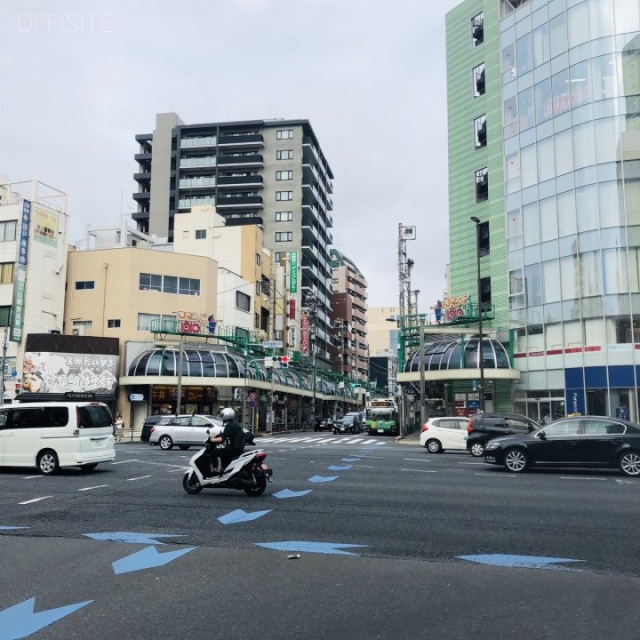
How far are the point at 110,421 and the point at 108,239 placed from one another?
180 feet

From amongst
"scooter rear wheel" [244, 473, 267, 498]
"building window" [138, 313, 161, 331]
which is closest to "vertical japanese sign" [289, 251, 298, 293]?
"building window" [138, 313, 161, 331]

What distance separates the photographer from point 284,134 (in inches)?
3836

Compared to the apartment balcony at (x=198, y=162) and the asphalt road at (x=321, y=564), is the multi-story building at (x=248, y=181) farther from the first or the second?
the asphalt road at (x=321, y=564)

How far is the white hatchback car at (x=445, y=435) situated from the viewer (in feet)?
88.4

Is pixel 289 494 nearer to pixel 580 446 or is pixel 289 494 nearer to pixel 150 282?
pixel 580 446

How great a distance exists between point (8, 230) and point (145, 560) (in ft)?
153

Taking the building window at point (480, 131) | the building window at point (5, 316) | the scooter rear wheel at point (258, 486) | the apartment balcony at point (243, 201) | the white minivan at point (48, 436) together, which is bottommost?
the scooter rear wheel at point (258, 486)

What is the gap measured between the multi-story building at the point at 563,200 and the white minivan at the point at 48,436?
27.9 metres

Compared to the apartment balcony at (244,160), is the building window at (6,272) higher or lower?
lower

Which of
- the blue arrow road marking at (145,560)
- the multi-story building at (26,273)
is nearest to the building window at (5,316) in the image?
the multi-story building at (26,273)

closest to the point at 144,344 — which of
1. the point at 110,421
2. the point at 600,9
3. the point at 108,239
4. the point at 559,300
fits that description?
the point at 108,239

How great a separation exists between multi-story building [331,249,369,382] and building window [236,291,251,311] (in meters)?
54.4

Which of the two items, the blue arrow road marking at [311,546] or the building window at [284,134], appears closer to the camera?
Result: the blue arrow road marking at [311,546]

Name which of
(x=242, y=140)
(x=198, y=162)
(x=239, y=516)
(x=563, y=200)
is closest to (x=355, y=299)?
(x=242, y=140)
